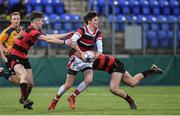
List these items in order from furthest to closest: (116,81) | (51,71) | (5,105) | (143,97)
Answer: (51,71) < (143,97) < (5,105) < (116,81)

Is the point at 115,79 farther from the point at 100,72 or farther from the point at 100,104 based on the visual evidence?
the point at 100,72

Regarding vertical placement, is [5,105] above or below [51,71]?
above

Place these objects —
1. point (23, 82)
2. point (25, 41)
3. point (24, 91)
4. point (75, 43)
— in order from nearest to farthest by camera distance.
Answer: point (75, 43)
point (24, 91)
point (23, 82)
point (25, 41)

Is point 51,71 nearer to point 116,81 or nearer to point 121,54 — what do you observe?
point 121,54

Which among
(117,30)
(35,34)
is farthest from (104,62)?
(117,30)

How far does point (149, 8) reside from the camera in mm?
29984

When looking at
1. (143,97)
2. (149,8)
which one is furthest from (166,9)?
(143,97)

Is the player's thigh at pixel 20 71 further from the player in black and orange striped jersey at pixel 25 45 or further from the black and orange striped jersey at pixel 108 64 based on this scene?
the black and orange striped jersey at pixel 108 64

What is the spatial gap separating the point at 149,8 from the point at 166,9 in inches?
30.8

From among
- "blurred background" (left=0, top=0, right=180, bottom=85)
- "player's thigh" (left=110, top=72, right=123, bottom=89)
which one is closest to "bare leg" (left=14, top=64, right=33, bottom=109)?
"player's thigh" (left=110, top=72, right=123, bottom=89)

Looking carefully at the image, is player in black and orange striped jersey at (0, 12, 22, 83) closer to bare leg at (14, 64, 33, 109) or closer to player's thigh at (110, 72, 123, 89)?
bare leg at (14, 64, 33, 109)

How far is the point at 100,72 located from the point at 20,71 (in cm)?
1051

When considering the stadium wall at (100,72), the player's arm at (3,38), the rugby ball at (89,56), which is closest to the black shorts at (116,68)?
the rugby ball at (89,56)

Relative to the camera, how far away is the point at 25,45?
605 inches
